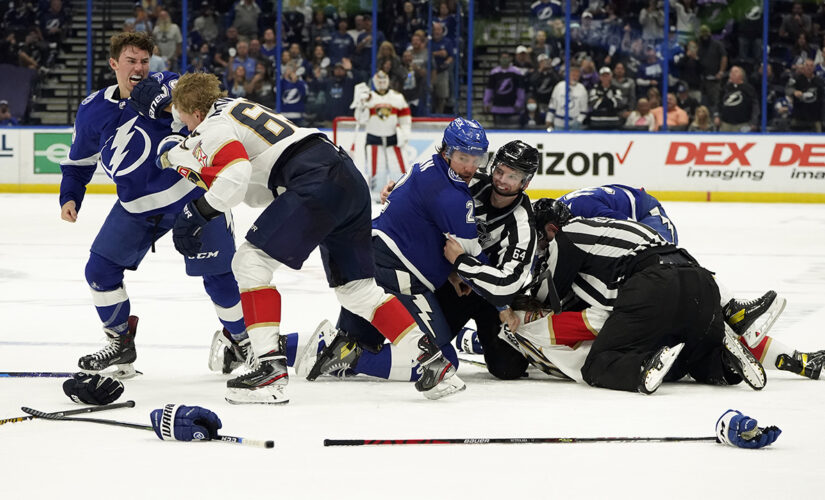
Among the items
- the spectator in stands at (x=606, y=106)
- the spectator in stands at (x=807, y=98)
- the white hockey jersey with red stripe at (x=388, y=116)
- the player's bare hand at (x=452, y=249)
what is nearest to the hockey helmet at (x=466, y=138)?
the player's bare hand at (x=452, y=249)

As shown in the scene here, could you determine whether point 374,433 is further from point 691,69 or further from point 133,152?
point 691,69

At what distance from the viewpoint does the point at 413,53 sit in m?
15.1

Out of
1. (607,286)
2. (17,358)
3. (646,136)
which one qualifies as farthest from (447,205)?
(646,136)

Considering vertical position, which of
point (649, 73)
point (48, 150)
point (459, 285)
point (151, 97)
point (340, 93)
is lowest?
point (48, 150)

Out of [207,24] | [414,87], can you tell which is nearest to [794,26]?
[414,87]

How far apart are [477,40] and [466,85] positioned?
0.57 metres

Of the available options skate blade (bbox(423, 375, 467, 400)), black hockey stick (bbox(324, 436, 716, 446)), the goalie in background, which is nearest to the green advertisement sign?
the goalie in background

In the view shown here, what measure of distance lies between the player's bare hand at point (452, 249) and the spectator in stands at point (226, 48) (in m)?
11.4

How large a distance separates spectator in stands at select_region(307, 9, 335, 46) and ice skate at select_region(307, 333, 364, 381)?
1125 centimetres

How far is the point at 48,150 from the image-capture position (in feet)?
47.8

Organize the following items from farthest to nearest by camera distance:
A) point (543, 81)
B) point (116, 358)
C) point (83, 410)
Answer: point (543, 81) → point (116, 358) → point (83, 410)

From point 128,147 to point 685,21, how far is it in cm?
1139

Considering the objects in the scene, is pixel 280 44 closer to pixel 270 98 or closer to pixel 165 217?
pixel 270 98

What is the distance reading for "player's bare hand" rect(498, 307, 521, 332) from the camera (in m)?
4.45
